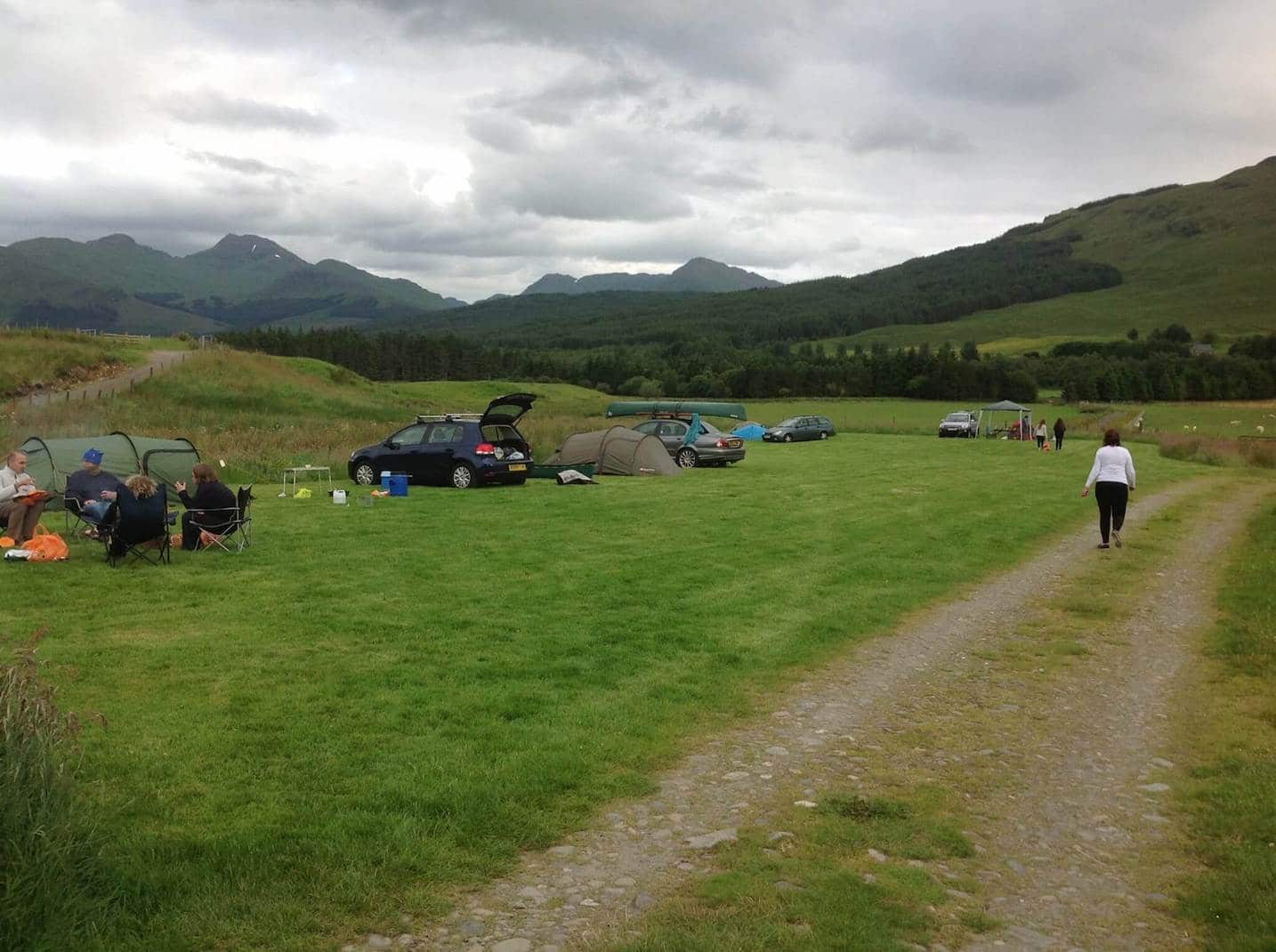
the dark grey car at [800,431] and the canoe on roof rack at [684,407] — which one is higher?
the canoe on roof rack at [684,407]

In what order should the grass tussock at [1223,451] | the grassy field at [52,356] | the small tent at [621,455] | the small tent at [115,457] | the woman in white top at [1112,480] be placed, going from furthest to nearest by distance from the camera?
the grassy field at [52,356] < the grass tussock at [1223,451] < the small tent at [621,455] < the small tent at [115,457] < the woman in white top at [1112,480]

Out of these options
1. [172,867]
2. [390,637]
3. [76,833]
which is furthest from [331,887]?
[390,637]

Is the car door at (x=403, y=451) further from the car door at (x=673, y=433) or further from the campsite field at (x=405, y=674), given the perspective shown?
the car door at (x=673, y=433)

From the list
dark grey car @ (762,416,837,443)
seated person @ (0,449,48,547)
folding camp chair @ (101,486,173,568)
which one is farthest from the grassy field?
folding camp chair @ (101,486,173,568)

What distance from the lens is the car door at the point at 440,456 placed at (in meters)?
23.3

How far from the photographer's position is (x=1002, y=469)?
31.7 m

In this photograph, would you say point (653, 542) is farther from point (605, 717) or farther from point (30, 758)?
point (30, 758)

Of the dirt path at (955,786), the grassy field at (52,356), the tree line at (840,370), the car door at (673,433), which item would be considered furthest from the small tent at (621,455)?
the tree line at (840,370)

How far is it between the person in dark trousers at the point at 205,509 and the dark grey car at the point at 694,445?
19.3m

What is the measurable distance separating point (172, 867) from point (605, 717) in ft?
10.5

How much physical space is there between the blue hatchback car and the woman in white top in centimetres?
1261

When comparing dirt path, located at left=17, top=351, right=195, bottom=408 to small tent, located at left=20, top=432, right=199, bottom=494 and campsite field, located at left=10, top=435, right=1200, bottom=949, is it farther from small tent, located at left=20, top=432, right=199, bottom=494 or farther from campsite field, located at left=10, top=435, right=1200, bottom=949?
campsite field, located at left=10, top=435, right=1200, bottom=949

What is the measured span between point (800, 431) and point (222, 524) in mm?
41266

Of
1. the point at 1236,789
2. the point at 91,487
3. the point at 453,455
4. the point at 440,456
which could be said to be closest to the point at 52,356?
the point at 440,456
